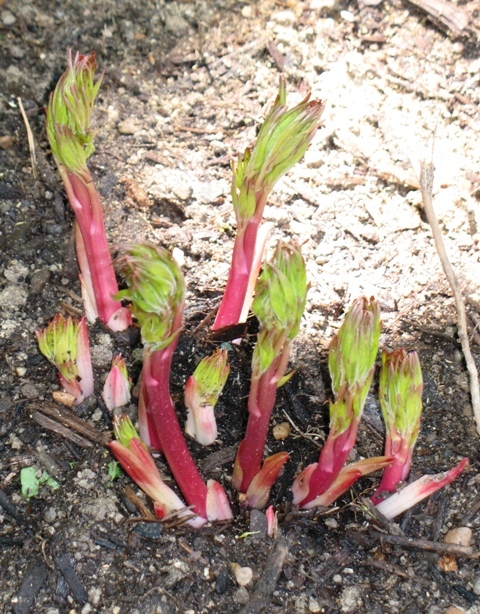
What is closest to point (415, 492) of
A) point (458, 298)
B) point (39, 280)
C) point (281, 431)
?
point (281, 431)

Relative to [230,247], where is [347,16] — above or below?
above

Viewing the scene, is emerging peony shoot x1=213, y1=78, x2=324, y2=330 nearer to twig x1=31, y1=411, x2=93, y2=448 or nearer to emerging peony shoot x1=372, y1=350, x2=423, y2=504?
emerging peony shoot x1=372, y1=350, x2=423, y2=504

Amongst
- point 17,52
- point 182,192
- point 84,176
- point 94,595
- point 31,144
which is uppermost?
point 17,52

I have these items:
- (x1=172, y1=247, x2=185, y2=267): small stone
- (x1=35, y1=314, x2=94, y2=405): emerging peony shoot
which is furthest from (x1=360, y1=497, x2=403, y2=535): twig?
(x1=172, y1=247, x2=185, y2=267): small stone

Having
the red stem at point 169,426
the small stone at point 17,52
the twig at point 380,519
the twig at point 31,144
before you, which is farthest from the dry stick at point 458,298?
the small stone at point 17,52

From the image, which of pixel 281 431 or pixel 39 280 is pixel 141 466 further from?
pixel 39 280

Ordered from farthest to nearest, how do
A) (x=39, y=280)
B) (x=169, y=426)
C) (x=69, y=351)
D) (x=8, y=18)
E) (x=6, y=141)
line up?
(x=8, y=18) → (x=6, y=141) → (x=39, y=280) → (x=69, y=351) → (x=169, y=426)

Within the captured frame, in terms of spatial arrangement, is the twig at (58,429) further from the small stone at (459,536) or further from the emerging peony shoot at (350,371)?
the small stone at (459,536)
